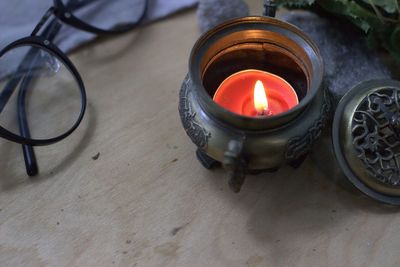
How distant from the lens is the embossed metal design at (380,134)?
0.43 m

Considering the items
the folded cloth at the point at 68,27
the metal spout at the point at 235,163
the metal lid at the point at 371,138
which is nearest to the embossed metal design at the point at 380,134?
the metal lid at the point at 371,138

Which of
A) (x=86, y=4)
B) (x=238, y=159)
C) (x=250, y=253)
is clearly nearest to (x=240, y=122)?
(x=238, y=159)

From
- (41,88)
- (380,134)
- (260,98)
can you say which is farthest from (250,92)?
(41,88)

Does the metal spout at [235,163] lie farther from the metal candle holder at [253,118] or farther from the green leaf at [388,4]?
the green leaf at [388,4]

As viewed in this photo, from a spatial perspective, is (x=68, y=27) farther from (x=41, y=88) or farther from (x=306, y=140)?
A: (x=306, y=140)

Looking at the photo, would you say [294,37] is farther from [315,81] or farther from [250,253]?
[250,253]

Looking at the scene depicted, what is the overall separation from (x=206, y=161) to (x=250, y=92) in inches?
3.4

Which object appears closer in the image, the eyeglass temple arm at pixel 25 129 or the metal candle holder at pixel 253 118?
the metal candle holder at pixel 253 118

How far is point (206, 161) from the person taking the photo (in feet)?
1.53

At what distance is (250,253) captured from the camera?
428 millimetres

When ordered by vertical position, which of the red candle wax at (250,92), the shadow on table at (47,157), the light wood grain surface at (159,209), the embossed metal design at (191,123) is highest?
the embossed metal design at (191,123)

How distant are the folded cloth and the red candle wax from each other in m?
0.15

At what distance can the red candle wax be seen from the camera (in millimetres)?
472

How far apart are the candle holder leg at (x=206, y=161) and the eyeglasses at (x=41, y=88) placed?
136mm
